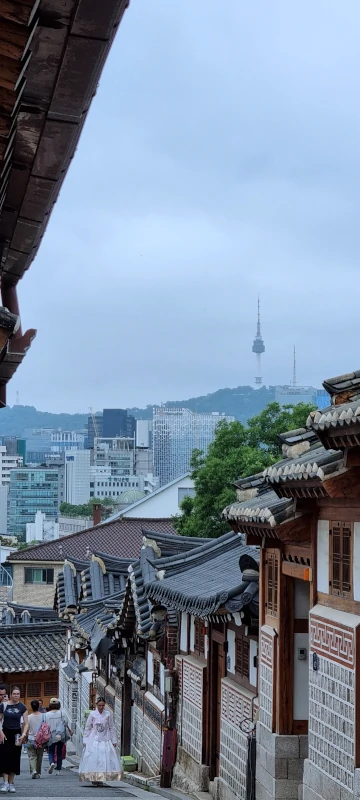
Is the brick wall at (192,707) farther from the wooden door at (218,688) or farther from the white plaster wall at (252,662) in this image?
the white plaster wall at (252,662)

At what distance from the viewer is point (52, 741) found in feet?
79.6

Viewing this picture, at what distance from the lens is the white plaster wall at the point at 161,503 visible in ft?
241

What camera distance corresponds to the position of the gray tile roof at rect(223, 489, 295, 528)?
12.7 metres

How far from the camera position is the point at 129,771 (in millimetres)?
26469

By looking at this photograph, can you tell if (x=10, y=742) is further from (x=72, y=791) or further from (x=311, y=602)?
(x=311, y=602)

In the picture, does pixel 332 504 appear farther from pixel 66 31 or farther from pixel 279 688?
pixel 66 31

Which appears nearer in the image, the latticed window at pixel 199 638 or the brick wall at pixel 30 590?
the latticed window at pixel 199 638

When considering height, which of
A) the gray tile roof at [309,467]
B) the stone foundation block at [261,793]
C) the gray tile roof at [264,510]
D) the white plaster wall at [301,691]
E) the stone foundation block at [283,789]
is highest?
the gray tile roof at [309,467]

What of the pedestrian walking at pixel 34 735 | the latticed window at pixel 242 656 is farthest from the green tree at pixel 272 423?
the latticed window at pixel 242 656

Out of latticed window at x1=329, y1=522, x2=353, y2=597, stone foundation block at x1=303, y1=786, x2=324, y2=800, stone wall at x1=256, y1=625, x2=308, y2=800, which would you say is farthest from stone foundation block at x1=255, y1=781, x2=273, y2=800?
latticed window at x1=329, y1=522, x2=353, y2=597

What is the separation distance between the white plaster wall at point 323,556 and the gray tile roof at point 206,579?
11.1 feet

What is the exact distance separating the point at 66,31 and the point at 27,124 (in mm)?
1542

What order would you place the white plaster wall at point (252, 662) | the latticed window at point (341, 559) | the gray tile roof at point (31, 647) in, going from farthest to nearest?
the gray tile roof at point (31, 647) → the white plaster wall at point (252, 662) → the latticed window at point (341, 559)

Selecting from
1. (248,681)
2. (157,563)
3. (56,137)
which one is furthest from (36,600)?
(56,137)
